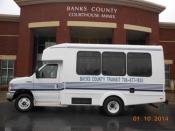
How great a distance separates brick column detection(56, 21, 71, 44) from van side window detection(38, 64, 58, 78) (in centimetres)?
1037

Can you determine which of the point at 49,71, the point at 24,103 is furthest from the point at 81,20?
the point at 24,103

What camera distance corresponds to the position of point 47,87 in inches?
562

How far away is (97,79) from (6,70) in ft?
59.6

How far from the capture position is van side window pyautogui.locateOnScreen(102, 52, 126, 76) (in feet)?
46.4

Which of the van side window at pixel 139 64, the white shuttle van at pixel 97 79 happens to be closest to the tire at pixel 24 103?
the white shuttle van at pixel 97 79

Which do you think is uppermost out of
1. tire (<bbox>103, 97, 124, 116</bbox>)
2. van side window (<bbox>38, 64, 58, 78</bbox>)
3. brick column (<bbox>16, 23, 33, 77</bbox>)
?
brick column (<bbox>16, 23, 33, 77</bbox>)

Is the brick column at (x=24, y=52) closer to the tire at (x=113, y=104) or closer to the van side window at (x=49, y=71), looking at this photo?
the van side window at (x=49, y=71)

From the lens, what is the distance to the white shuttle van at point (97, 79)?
13992 mm

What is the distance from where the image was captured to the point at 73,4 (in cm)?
2484

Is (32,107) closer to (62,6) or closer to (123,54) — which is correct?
(123,54)

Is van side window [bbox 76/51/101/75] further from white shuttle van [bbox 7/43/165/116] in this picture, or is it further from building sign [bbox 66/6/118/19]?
building sign [bbox 66/6/118/19]

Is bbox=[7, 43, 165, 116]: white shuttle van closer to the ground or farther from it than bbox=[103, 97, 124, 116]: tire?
farther from it

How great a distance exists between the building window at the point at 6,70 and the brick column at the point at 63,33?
25.2 ft
